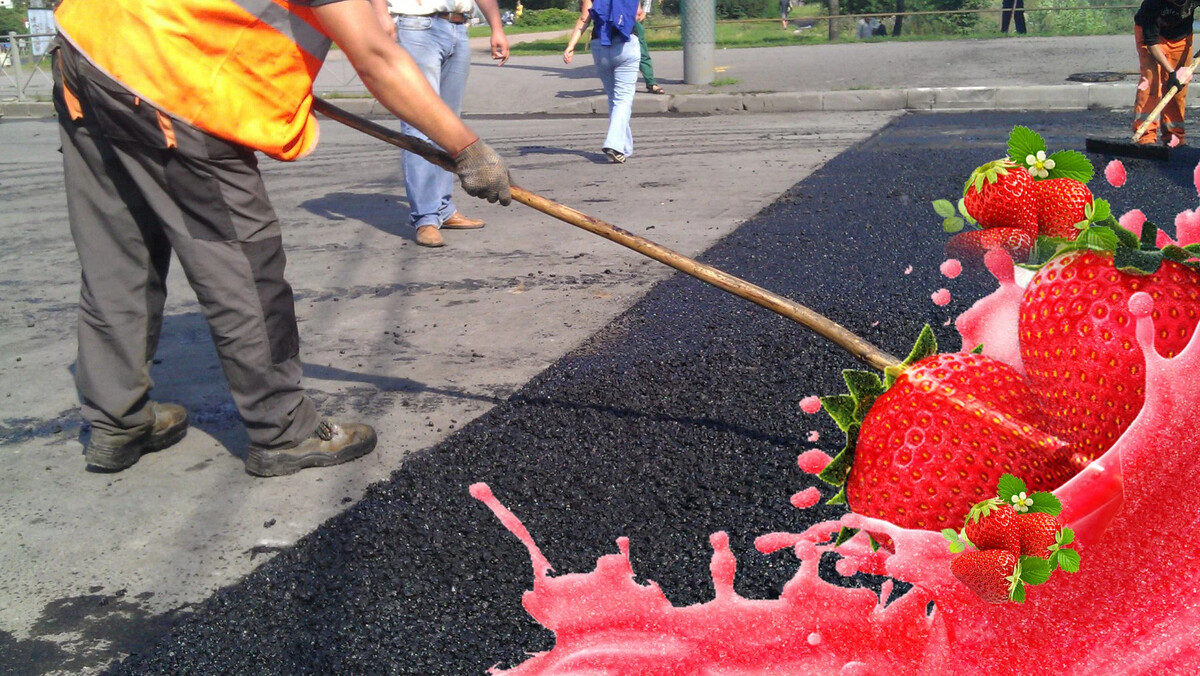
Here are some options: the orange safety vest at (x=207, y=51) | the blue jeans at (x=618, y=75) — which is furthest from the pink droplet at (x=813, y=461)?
the blue jeans at (x=618, y=75)

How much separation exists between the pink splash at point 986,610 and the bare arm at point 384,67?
149 centimetres

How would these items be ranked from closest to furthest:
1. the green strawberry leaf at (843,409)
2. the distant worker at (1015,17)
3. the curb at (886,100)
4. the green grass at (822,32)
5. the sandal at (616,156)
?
the green strawberry leaf at (843,409) < the sandal at (616,156) < the curb at (886,100) < the green grass at (822,32) < the distant worker at (1015,17)

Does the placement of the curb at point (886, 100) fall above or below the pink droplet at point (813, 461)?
below

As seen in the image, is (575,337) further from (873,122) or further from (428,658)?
(873,122)

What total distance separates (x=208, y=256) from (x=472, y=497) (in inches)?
41.9

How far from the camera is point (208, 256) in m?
3.18

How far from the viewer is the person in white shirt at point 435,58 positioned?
601 cm

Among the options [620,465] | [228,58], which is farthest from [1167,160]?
[228,58]

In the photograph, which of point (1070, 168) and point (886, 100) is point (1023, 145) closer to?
point (1070, 168)

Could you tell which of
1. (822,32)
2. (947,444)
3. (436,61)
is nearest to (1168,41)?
(436,61)

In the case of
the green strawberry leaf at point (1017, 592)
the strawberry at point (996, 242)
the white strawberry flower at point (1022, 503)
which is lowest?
the green strawberry leaf at point (1017, 592)

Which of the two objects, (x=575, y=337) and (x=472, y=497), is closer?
(x=472, y=497)

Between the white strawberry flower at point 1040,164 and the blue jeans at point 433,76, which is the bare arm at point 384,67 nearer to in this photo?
the white strawberry flower at point 1040,164

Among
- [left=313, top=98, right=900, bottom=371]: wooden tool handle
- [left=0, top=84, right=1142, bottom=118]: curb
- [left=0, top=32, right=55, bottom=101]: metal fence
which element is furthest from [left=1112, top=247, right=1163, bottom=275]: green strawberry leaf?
[left=0, top=32, right=55, bottom=101]: metal fence
